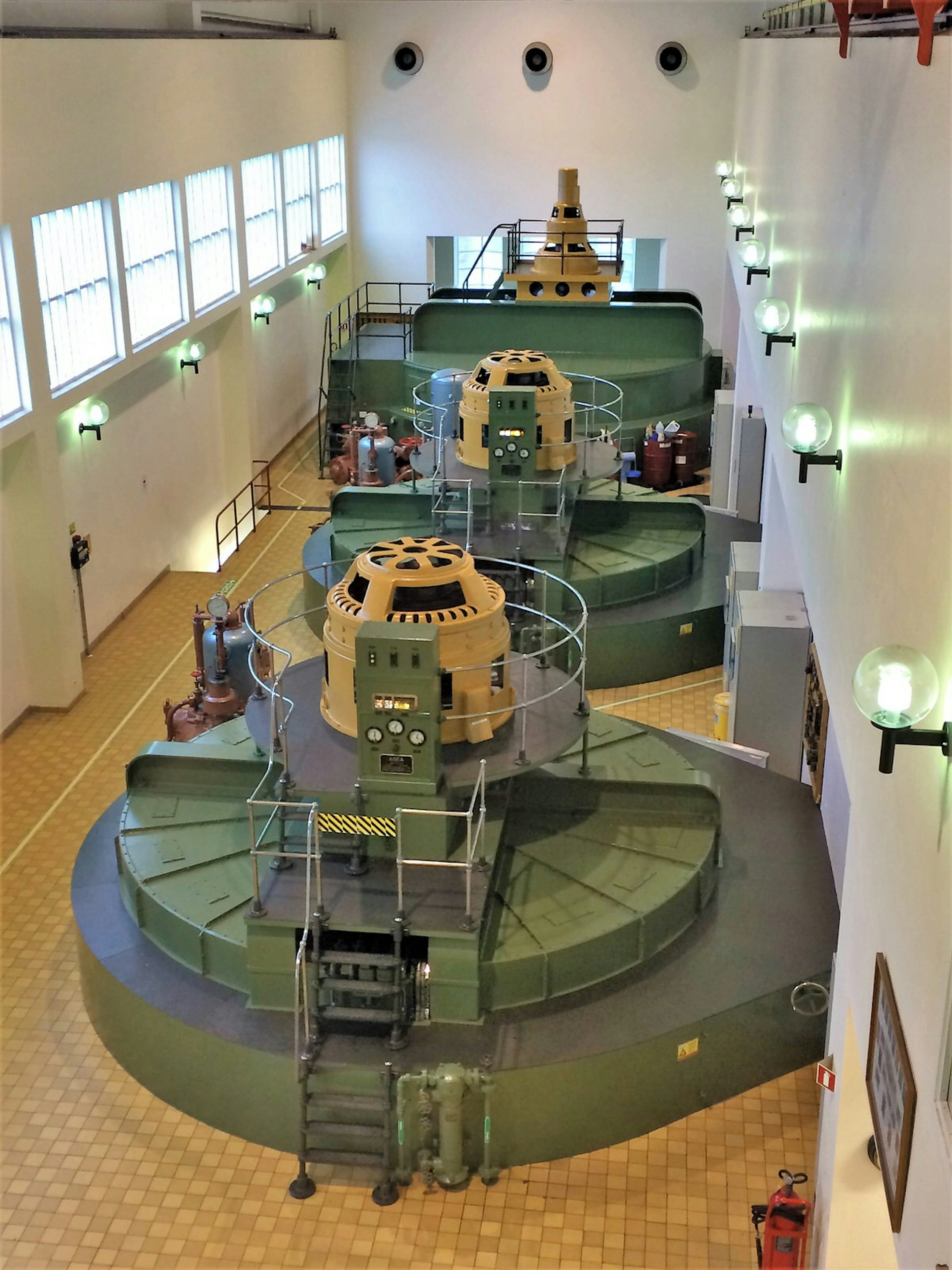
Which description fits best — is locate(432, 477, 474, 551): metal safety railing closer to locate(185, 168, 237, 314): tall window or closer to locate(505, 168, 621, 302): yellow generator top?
locate(185, 168, 237, 314): tall window

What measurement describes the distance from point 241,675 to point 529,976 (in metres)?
4.86

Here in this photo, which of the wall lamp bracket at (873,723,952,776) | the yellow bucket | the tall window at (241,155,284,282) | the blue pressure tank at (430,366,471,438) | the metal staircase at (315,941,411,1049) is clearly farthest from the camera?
the tall window at (241,155,284,282)

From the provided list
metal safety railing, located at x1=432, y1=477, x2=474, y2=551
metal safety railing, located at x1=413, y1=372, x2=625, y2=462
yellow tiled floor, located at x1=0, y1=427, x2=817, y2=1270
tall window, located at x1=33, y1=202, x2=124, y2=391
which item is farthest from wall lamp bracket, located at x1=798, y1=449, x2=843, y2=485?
tall window, located at x1=33, y1=202, x2=124, y2=391

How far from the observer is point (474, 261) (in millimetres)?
28047

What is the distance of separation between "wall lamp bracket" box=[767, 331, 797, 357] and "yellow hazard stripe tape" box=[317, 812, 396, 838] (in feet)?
14.5

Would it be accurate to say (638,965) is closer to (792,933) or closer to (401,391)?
(792,933)

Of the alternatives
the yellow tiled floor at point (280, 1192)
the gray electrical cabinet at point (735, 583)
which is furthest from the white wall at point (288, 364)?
the yellow tiled floor at point (280, 1192)

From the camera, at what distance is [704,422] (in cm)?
2119

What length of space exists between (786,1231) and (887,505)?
380cm

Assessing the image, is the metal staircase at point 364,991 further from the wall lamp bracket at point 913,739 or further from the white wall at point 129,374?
the white wall at point 129,374

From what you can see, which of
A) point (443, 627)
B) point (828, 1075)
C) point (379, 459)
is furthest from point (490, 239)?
point (828, 1075)

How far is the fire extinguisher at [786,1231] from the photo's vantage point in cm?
682

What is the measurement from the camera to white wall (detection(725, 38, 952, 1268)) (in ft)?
14.8

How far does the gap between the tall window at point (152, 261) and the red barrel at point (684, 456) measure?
24.9 feet
